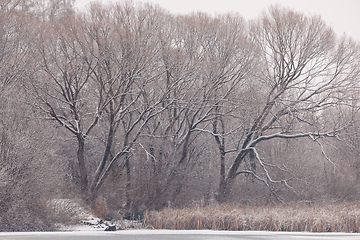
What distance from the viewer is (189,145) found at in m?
32.5

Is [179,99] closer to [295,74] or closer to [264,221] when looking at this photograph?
[295,74]

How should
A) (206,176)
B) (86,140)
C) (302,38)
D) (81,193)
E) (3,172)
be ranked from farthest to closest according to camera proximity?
(206,176), (302,38), (86,140), (81,193), (3,172)

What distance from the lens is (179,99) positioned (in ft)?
98.4

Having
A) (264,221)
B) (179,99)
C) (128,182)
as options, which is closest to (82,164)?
(128,182)

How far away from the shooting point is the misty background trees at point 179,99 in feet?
87.3

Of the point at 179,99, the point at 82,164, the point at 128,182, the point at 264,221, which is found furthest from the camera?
the point at 179,99

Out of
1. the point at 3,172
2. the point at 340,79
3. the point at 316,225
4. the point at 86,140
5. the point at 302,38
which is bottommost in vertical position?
the point at 316,225

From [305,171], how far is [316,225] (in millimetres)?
12521

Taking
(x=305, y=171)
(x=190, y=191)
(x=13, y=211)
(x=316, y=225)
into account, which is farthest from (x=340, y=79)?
(x=13, y=211)

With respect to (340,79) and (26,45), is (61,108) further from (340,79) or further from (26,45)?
(340,79)

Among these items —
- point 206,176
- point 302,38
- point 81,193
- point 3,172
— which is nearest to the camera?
point 3,172

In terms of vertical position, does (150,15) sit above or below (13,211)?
above

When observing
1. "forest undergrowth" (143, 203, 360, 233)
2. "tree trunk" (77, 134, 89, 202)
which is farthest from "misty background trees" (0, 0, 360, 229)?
"forest undergrowth" (143, 203, 360, 233)

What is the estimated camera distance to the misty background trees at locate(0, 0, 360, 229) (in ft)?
87.3
